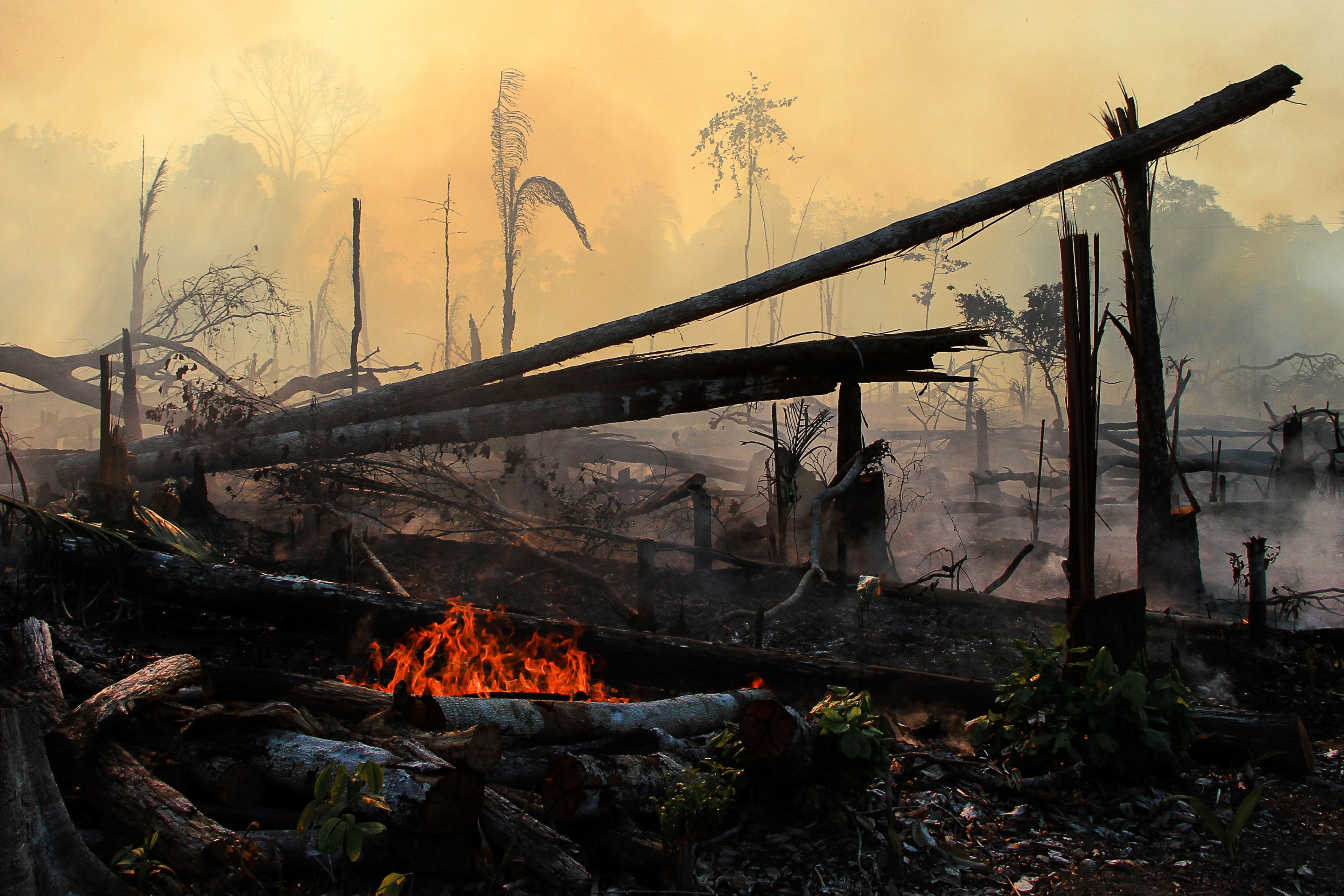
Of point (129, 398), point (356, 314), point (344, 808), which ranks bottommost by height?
point (344, 808)

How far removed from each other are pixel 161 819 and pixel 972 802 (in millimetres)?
3761

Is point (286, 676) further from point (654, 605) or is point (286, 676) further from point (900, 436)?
point (900, 436)

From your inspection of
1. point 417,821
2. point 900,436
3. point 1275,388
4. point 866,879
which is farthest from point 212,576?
point 1275,388

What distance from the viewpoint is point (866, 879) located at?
9.83 feet

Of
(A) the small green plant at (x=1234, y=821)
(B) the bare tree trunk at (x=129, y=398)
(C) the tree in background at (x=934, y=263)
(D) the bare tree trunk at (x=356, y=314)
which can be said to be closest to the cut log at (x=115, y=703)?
(A) the small green plant at (x=1234, y=821)

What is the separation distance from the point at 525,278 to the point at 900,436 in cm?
7331

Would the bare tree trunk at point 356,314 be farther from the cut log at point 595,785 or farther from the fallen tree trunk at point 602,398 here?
the cut log at point 595,785

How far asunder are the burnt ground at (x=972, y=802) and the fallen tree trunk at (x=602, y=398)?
2025 millimetres

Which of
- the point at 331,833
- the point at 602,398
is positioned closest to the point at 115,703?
the point at 331,833

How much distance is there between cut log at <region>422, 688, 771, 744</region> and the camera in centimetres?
332

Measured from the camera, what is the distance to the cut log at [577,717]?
3318mm

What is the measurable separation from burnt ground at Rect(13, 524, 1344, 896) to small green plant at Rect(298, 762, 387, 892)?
1.57 feet

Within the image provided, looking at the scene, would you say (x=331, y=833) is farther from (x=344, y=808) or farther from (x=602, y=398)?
(x=602, y=398)

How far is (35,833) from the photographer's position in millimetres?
2297
